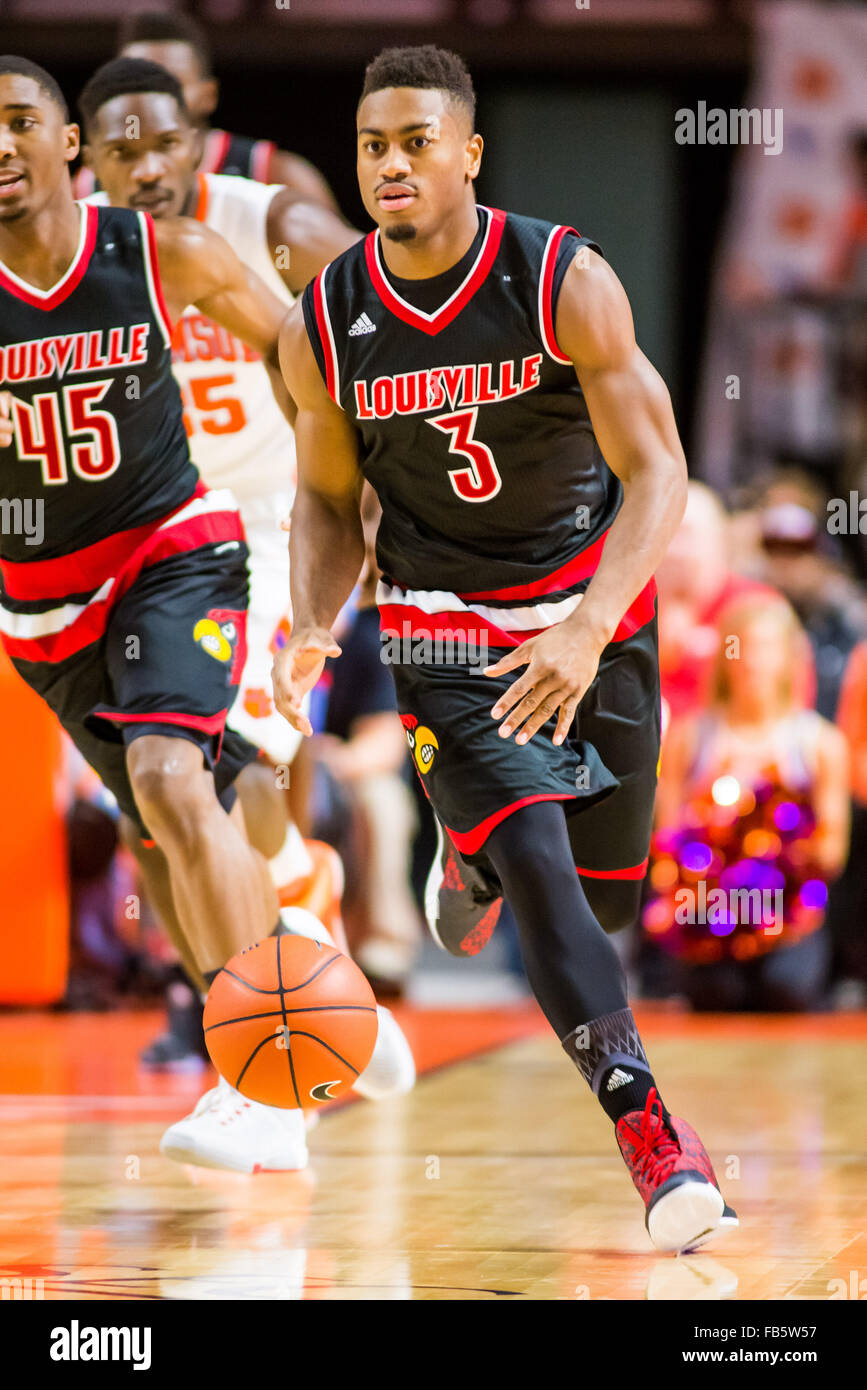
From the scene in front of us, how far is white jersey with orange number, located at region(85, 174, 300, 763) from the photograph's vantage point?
5.05 metres

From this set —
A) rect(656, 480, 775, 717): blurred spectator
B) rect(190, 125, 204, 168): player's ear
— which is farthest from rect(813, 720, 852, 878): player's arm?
rect(190, 125, 204, 168): player's ear

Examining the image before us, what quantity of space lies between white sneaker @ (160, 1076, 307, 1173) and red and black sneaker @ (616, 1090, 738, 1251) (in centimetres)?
98

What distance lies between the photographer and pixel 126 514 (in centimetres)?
432

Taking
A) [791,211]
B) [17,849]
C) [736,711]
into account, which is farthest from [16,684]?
[791,211]

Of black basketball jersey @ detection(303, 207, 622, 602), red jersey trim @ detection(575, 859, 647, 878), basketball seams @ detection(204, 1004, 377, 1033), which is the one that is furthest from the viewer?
red jersey trim @ detection(575, 859, 647, 878)

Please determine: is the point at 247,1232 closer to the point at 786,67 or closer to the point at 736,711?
the point at 736,711

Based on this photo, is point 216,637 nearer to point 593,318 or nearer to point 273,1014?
point 273,1014

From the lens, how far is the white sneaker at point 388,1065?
459 cm

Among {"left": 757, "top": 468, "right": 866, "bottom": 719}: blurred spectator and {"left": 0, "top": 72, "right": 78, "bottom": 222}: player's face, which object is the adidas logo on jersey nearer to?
{"left": 0, "top": 72, "right": 78, "bottom": 222}: player's face

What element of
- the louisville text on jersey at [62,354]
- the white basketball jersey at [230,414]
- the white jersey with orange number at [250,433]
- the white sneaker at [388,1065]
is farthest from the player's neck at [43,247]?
the white sneaker at [388,1065]

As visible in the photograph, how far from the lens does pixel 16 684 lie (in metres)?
7.85

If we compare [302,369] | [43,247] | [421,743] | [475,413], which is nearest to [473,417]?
[475,413]

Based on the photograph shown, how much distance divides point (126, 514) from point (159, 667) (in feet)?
1.21

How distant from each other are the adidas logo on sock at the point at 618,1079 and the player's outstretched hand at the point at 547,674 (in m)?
0.59
